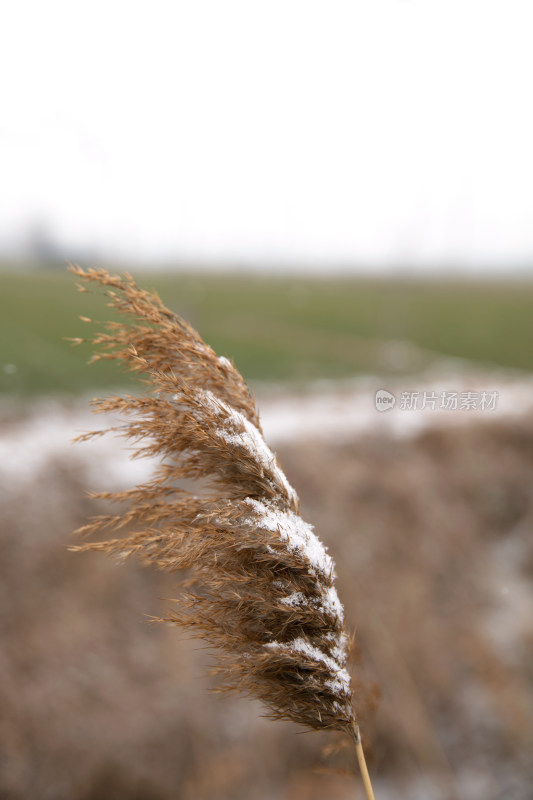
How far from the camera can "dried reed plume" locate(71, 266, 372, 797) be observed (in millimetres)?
1053

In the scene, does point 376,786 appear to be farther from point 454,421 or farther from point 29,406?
point 29,406

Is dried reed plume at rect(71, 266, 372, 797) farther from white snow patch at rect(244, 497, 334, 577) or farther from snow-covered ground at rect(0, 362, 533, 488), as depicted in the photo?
snow-covered ground at rect(0, 362, 533, 488)

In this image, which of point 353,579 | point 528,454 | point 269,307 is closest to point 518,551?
point 528,454

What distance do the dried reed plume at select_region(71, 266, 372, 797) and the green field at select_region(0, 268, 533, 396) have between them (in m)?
5.02

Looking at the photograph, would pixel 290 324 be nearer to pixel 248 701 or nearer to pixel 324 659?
pixel 248 701

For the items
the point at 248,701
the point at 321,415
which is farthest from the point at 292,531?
the point at 321,415

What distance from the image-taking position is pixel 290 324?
12617 mm

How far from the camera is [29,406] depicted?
6.24 meters

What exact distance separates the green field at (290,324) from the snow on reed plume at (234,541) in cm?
502

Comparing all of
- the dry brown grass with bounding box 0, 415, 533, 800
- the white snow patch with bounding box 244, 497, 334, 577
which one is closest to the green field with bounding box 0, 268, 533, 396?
the dry brown grass with bounding box 0, 415, 533, 800

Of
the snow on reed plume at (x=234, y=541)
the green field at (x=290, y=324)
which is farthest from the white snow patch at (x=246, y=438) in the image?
the green field at (x=290, y=324)

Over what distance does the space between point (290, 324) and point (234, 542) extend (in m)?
11.8

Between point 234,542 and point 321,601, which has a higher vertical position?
point 234,542

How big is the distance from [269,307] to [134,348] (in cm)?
1250
